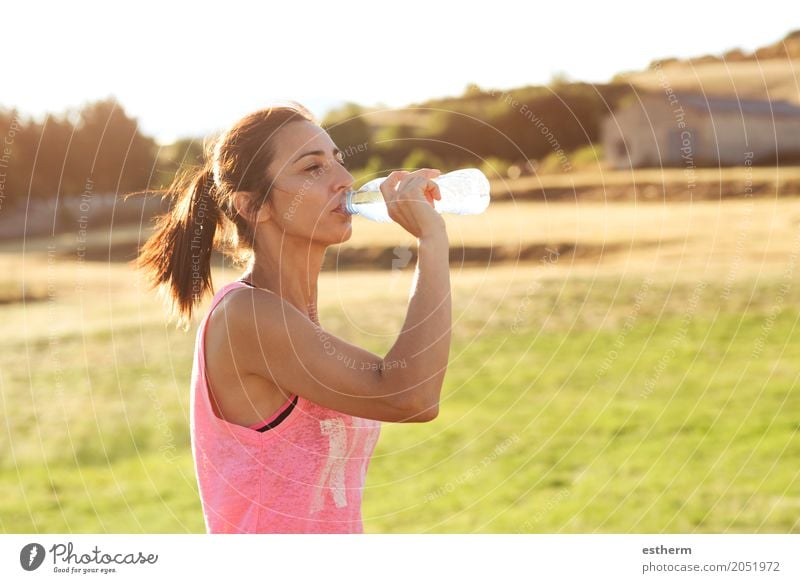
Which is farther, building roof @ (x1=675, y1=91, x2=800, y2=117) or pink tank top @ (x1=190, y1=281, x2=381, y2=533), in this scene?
building roof @ (x1=675, y1=91, x2=800, y2=117)

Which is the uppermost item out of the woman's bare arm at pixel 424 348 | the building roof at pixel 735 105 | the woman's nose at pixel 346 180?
the woman's nose at pixel 346 180

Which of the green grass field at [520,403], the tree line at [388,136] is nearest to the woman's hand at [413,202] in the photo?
the tree line at [388,136]

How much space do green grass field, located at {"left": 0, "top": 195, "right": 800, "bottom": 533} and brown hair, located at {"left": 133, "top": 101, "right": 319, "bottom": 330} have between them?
13.2 ft

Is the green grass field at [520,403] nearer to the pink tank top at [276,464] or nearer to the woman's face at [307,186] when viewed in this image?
the pink tank top at [276,464]

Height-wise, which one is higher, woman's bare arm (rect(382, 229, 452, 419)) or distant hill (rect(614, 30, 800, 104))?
distant hill (rect(614, 30, 800, 104))

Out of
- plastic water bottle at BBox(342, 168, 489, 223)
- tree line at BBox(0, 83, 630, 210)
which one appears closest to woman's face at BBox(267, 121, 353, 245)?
plastic water bottle at BBox(342, 168, 489, 223)

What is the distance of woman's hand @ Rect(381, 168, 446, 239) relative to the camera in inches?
85.6

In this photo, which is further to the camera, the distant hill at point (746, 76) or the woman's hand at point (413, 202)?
the distant hill at point (746, 76)

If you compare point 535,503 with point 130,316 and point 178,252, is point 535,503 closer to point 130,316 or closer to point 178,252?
point 178,252

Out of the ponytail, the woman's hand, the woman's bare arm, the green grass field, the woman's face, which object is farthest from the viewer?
the green grass field

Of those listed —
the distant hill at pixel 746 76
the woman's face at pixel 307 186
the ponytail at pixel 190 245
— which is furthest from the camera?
the distant hill at pixel 746 76

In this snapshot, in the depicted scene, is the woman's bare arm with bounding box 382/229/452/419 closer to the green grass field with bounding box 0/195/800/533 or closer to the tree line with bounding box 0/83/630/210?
the tree line with bounding box 0/83/630/210

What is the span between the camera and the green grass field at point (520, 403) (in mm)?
6699
